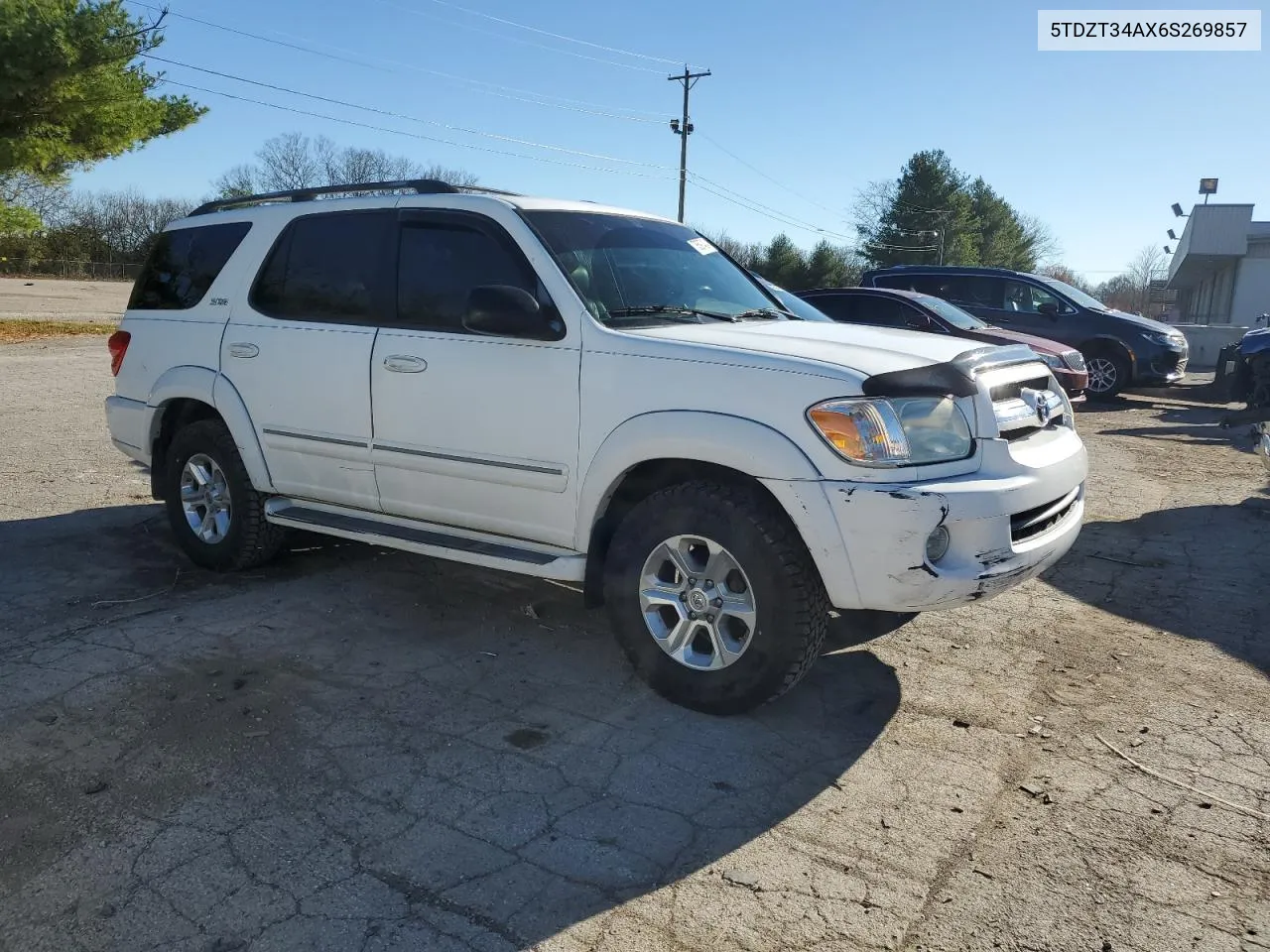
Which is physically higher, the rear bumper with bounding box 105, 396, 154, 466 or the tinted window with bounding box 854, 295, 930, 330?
the tinted window with bounding box 854, 295, 930, 330

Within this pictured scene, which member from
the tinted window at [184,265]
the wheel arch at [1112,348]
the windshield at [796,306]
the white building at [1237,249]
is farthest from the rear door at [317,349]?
the white building at [1237,249]

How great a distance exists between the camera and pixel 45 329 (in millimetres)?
21391

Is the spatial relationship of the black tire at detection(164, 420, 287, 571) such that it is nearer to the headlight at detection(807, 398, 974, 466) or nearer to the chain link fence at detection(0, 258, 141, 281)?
the headlight at detection(807, 398, 974, 466)

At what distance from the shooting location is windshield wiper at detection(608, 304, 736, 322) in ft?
13.7

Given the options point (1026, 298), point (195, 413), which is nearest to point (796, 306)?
point (195, 413)

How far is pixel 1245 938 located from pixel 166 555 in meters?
5.54

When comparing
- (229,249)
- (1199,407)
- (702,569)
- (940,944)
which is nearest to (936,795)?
(940,944)

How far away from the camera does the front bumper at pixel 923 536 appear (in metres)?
3.30

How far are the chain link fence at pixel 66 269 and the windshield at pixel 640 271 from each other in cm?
5162

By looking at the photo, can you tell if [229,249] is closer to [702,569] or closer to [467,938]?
[702,569]

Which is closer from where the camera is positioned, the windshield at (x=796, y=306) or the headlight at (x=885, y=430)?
the headlight at (x=885, y=430)

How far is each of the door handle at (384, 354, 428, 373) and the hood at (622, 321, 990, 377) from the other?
42.1 inches

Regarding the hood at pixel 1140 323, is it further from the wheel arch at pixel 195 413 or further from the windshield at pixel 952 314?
the wheel arch at pixel 195 413

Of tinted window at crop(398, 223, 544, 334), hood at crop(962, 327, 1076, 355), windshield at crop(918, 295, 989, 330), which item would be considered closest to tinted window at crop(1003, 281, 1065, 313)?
hood at crop(962, 327, 1076, 355)
